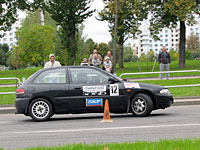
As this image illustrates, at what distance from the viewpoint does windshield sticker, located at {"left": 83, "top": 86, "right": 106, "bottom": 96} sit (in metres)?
11.8

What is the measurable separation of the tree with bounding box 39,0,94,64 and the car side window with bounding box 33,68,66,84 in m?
34.1

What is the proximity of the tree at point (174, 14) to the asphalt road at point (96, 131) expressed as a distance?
29069 millimetres

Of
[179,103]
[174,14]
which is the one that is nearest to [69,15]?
[174,14]

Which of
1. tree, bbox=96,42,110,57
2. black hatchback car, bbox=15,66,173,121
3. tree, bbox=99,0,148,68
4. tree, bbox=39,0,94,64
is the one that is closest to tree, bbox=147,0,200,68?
tree, bbox=99,0,148,68

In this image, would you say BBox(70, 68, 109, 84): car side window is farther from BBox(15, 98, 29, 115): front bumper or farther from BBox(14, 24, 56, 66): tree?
BBox(14, 24, 56, 66): tree

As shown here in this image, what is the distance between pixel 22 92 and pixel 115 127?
3323 millimetres

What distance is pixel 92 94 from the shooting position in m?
11.8

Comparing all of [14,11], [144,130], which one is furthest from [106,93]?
[14,11]

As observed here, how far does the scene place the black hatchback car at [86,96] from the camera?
38.5 ft

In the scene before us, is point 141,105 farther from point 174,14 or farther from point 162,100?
point 174,14

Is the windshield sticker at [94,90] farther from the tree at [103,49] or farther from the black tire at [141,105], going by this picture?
the tree at [103,49]

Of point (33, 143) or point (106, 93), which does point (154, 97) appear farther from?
point (33, 143)

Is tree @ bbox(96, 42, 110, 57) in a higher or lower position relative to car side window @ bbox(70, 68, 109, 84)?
higher

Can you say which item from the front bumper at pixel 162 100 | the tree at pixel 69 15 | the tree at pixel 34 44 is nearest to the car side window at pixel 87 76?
the front bumper at pixel 162 100
